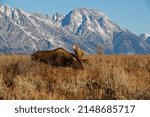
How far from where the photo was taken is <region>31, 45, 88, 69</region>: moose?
39.6 ft

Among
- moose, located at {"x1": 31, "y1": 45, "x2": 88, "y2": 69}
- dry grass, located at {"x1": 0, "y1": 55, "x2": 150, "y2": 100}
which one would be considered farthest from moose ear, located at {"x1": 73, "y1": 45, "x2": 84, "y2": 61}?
dry grass, located at {"x1": 0, "y1": 55, "x2": 150, "y2": 100}

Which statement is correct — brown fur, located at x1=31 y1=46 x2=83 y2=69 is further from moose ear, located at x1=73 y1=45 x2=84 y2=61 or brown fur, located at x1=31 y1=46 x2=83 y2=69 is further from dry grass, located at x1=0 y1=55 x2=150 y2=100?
dry grass, located at x1=0 y1=55 x2=150 y2=100

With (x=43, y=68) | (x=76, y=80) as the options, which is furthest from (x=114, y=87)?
(x=43, y=68)

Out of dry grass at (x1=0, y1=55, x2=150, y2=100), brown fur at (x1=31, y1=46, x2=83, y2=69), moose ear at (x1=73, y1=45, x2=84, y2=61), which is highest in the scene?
moose ear at (x1=73, y1=45, x2=84, y2=61)

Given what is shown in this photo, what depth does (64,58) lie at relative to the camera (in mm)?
12469

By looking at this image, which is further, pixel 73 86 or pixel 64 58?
pixel 64 58

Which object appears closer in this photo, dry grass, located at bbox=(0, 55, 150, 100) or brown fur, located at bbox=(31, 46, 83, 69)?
dry grass, located at bbox=(0, 55, 150, 100)

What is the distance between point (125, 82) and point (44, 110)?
2.86 metres

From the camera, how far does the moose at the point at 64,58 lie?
39.6 feet

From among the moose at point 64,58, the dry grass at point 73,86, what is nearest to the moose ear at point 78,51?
the moose at point 64,58

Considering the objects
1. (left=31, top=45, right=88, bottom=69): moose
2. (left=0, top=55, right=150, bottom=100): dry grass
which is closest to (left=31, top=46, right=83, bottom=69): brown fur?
(left=31, top=45, right=88, bottom=69): moose

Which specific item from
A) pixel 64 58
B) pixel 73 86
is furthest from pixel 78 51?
pixel 73 86

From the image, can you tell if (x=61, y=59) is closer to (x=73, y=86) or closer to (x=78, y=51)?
(x=78, y=51)

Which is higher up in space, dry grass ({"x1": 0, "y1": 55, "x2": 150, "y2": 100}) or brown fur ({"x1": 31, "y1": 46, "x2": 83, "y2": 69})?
brown fur ({"x1": 31, "y1": 46, "x2": 83, "y2": 69})
